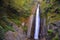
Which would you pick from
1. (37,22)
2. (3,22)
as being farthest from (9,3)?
(37,22)

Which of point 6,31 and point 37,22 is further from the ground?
point 37,22

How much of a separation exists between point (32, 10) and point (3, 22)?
6.02m

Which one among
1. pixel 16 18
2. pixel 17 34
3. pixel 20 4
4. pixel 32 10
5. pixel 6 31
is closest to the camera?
pixel 6 31

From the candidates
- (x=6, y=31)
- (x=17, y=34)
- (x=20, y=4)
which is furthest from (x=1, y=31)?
(x=20, y=4)

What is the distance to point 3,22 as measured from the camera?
1254 centimetres

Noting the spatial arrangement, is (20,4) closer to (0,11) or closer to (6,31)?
(0,11)

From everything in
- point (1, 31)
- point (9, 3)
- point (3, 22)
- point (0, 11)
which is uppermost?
point (9, 3)

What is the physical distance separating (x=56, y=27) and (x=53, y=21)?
0.73 metres

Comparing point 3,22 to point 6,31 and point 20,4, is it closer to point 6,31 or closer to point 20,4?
point 6,31

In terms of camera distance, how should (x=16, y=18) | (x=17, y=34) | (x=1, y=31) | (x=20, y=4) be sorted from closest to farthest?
(x=1, y=31) < (x=17, y=34) < (x=16, y=18) < (x=20, y=4)

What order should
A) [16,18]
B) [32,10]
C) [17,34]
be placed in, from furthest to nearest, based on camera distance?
[32,10], [16,18], [17,34]

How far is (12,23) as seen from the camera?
44.3 ft

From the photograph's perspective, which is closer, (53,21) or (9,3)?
(53,21)

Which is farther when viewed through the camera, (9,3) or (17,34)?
(9,3)
